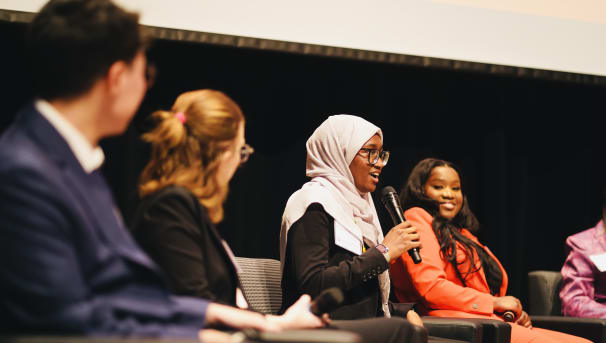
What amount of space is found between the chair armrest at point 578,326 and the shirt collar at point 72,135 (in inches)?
96.5

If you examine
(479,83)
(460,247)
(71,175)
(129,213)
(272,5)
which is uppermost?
(272,5)

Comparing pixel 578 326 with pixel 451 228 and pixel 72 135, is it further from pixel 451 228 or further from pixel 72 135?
pixel 72 135

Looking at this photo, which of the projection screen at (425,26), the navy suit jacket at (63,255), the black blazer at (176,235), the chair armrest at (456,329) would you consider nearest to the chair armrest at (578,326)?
the chair armrest at (456,329)

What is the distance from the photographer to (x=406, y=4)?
326cm

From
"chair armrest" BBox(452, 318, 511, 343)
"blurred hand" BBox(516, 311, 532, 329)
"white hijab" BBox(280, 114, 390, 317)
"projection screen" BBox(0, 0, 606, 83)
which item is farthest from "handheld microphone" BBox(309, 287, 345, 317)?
"projection screen" BBox(0, 0, 606, 83)

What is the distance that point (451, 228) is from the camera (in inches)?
119

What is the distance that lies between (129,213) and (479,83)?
8.73 feet

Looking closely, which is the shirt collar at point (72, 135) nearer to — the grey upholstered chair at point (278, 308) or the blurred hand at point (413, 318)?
the grey upholstered chair at point (278, 308)

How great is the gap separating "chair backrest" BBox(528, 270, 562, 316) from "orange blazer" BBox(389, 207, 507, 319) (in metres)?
0.50

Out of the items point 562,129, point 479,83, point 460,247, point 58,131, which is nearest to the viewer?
point 58,131

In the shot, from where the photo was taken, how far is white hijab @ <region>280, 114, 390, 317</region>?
2.30 m

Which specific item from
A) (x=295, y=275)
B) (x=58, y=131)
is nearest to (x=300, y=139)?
(x=295, y=275)

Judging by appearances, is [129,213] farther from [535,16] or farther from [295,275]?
[535,16]

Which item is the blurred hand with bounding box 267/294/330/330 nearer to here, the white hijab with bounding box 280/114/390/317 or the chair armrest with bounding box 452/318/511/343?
the white hijab with bounding box 280/114/390/317
